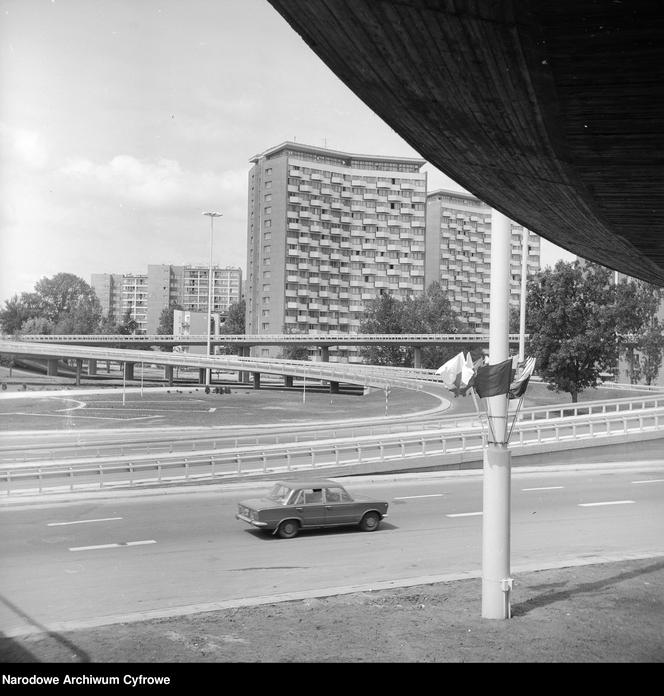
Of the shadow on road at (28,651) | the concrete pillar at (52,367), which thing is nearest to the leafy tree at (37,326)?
the concrete pillar at (52,367)

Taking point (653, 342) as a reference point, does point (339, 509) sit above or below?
below

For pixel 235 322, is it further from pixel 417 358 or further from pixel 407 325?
pixel 417 358

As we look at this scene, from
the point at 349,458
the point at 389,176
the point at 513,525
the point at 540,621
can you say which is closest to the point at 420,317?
the point at 389,176

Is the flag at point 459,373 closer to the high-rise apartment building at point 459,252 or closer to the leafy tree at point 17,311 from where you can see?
the leafy tree at point 17,311

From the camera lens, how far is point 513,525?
15.2 meters

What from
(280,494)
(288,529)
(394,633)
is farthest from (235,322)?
(394,633)

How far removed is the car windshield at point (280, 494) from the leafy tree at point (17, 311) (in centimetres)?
5979

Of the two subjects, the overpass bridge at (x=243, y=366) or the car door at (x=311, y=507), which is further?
the overpass bridge at (x=243, y=366)

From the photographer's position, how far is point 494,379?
29.6ft

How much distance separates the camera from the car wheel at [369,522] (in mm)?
14773

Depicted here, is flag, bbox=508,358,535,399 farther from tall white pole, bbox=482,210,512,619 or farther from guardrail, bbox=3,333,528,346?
guardrail, bbox=3,333,528,346

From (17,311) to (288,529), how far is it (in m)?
66.8

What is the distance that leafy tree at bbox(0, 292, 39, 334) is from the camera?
69.5 meters

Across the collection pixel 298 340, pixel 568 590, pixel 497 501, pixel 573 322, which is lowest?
pixel 568 590
